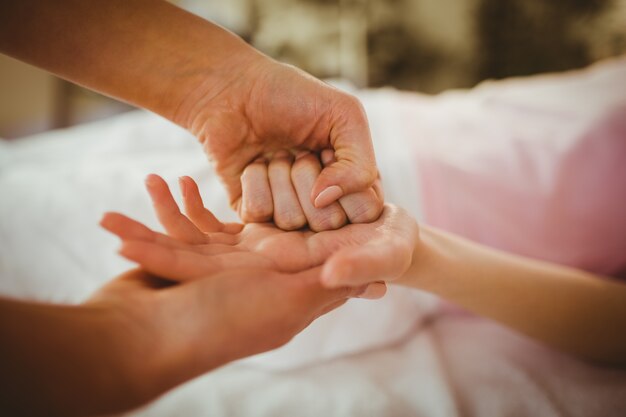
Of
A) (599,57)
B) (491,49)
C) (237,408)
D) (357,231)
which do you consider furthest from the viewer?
(491,49)

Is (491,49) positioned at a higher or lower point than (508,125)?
lower

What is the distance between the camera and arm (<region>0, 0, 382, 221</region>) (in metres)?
0.64

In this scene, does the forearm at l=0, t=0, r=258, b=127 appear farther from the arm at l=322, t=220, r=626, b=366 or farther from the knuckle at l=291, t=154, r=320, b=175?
the arm at l=322, t=220, r=626, b=366

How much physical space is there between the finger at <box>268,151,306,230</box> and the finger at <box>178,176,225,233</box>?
0.10m

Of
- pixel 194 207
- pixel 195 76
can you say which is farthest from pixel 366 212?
pixel 195 76

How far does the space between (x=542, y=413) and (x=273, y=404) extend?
0.42m

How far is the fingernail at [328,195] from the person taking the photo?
1.83 ft

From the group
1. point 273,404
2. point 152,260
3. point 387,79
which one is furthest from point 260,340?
point 387,79

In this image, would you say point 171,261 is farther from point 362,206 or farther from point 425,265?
point 425,265

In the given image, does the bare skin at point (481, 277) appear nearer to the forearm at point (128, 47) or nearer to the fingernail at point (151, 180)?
the fingernail at point (151, 180)

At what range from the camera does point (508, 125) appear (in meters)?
0.97

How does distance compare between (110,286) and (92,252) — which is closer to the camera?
(110,286)

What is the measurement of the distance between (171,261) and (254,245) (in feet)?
0.46

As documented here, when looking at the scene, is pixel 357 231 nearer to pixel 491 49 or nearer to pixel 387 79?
pixel 387 79
